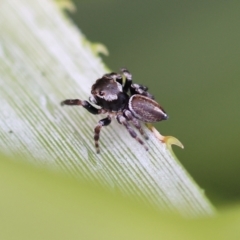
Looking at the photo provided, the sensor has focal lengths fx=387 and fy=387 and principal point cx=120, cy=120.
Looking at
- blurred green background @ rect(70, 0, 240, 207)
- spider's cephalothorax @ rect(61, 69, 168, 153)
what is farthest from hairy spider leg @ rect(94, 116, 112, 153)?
blurred green background @ rect(70, 0, 240, 207)

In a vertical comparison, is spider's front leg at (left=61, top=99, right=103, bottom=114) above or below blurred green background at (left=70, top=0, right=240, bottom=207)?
below

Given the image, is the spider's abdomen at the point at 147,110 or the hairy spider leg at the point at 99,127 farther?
the spider's abdomen at the point at 147,110

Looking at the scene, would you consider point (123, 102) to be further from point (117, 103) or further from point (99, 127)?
point (99, 127)

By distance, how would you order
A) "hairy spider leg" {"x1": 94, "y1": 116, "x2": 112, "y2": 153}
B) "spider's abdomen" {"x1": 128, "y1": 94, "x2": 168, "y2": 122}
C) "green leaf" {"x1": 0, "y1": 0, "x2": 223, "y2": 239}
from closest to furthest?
"green leaf" {"x1": 0, "y1": 0, "x2": 223, "y2": 239} < "hairy spider leg" {"x1": 94, "y1": 116, "x2": 112, "y2": 153} < "spider's abdomen" {"x1": 128, "y1": 94, "x2": 168, "y2": 122}

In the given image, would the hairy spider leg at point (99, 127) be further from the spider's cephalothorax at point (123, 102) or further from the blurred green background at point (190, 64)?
the blurred green background at point (190, 64)

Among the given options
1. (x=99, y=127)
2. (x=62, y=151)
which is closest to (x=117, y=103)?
(x=99, y=127)

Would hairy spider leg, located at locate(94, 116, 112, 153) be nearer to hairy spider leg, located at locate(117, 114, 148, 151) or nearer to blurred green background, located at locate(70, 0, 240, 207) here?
hairy spider leg, located at locate(117, 114, 148, 151)

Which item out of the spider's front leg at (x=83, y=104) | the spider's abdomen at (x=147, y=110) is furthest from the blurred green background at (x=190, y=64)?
the spider's front leg at (x=83, y=104)

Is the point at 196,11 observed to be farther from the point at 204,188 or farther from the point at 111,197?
the point at 111,197
